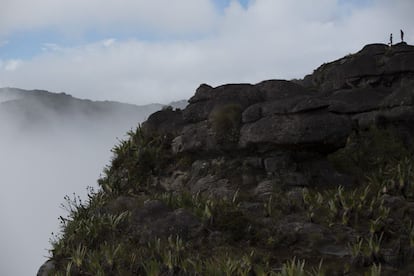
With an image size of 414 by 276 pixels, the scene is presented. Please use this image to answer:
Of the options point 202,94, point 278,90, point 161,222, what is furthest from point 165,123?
point 161,222

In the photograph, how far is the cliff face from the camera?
1274 centimetres

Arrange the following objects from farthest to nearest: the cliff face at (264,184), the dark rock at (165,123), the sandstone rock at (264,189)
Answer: the dark rock at (165,123), the sandstone rock at (264,189), the cliff face at (264,184)

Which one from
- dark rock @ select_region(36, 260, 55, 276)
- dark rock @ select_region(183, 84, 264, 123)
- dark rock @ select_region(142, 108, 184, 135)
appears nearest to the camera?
dark rock @ select_region(36, 260, 55, 276)

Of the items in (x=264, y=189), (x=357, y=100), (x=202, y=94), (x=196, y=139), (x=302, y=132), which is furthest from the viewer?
(x=357, y=100)

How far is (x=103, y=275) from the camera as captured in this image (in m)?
12.4

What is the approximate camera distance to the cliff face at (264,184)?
41.8 ft

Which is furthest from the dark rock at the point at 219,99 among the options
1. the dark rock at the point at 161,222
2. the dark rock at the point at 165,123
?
the dark rock at the point at 161,222

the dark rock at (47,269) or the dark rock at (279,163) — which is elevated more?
the dark rock at (279,163)

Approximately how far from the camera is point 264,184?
18562 millimetres

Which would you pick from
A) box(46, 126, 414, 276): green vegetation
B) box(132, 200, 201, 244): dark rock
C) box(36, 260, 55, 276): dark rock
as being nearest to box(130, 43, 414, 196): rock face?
box(46, 126, 414, 276): green vegetation

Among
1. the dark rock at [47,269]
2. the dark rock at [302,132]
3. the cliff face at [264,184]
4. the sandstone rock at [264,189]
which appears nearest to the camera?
the cliff face at [264,184]

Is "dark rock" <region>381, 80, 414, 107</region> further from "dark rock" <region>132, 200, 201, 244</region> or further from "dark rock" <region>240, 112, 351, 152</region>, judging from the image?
"dark rock" <region>132, 200, 201, 244</region>

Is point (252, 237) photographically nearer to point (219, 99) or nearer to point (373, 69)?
point (219, 99)

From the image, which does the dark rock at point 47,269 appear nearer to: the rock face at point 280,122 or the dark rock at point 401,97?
the rock face at point 280,122
